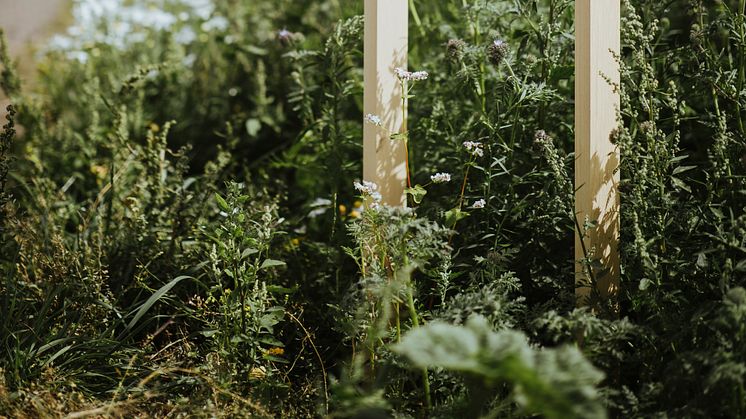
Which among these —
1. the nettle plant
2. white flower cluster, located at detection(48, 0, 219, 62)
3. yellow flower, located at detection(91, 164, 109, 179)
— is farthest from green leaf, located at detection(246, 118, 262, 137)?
the nettle plant

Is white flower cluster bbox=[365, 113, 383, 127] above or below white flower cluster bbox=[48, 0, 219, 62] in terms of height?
below

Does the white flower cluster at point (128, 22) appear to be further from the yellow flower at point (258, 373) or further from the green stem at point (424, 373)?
the green stem at point (424, 373)

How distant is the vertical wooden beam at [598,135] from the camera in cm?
198

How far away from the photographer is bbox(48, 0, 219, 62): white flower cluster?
14.1 ft

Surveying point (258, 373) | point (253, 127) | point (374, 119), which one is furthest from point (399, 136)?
point (253, 127)

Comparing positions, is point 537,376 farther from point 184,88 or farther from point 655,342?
point 184,88

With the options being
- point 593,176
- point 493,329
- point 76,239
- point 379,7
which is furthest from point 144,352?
point 593,176

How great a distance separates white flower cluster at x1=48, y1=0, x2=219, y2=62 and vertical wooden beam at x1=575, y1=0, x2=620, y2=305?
265 cm

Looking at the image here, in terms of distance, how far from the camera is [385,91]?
217cm

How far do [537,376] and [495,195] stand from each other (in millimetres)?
983

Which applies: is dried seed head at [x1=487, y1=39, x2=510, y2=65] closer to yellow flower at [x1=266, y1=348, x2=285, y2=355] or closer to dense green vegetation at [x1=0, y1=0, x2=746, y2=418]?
dense green vegetation at [x1=0, y1=0, x2=746, y2=418]

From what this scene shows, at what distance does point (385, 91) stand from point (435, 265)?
600 millimetres

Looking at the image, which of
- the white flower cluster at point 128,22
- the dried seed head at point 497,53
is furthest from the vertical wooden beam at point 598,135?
the white flower cluster at point 128,22

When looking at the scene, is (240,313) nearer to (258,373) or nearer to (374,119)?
(258,373)
